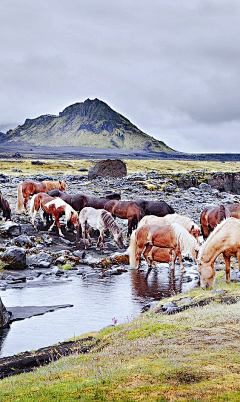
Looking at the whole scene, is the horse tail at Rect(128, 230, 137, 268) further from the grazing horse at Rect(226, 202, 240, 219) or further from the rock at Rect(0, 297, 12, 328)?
the rock at Rect(0, 297, 12, 328)

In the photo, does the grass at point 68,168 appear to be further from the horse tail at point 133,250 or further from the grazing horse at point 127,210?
the horse tail at point 133,250

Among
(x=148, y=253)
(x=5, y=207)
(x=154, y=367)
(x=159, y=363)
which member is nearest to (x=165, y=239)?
(x=148, y=253)

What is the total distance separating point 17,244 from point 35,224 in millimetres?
6266

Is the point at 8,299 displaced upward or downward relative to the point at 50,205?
downward

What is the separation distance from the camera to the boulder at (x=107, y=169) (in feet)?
213

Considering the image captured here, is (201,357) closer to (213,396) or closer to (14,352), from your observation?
(213,396)

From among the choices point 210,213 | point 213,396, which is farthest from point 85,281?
point 213,396

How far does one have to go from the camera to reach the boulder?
213 ft

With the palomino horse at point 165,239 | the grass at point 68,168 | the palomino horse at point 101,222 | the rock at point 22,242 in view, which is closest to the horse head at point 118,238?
the palomino horse at point 101,222

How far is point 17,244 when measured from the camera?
25.4 m

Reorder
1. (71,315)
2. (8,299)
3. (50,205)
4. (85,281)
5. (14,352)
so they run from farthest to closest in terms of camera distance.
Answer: (50,205) → (85,281) → (8,299) → (71,315) → (14,352)

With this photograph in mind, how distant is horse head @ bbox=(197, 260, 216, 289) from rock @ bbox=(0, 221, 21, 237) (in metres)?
14.9

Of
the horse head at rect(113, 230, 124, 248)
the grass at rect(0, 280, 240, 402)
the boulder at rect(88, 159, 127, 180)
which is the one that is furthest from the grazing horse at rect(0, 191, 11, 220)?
the boulder at rect(88, 159, 127, 180)

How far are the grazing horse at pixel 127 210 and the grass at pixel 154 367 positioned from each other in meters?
18.8
